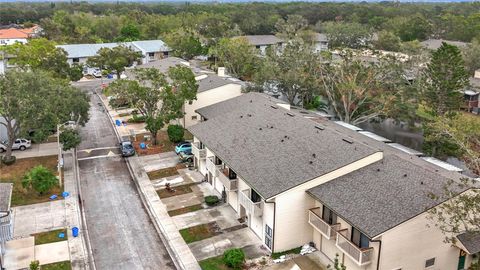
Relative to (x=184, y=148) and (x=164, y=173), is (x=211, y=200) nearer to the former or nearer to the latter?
(x=164, y=173)

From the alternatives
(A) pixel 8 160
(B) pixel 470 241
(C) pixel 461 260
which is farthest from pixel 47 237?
(C) pixel 461 260

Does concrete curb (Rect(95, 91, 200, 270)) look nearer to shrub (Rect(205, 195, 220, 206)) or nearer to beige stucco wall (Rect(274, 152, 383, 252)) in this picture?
shrub (Rect(205, 195, 220, 206))

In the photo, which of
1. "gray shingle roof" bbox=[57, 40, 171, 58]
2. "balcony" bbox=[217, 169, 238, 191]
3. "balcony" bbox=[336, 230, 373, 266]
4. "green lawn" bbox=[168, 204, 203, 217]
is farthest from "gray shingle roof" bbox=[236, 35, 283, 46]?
"balcony" bbox=[336, 230, 373, 266]

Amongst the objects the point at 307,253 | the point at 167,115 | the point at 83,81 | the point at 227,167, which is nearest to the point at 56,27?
the point at 83,81

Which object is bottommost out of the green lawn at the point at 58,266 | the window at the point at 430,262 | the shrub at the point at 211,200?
the green lawn at the point at 58,266

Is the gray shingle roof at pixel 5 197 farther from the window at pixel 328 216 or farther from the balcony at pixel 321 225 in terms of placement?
the window at pixel 328 216

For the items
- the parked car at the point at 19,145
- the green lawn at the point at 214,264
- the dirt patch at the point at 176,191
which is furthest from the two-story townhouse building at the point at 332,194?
the parked car at the point at 19,145
